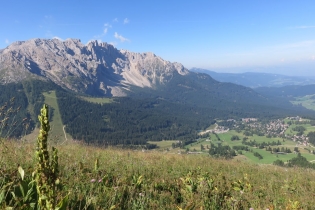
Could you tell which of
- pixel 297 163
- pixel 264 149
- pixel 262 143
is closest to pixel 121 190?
pixel 297 163

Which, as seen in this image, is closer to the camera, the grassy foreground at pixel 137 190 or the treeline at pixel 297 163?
the grassy foreground at pixel 137 190

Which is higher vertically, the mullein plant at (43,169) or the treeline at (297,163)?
the mullein plant at (43,169)

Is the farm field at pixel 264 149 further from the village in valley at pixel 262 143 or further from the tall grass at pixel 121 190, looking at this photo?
the tall grass at pixel 121 190

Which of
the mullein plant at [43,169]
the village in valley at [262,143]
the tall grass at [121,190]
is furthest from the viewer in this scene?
the village in valley at [262,143]

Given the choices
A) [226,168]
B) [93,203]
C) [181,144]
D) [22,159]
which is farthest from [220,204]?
[181,144]

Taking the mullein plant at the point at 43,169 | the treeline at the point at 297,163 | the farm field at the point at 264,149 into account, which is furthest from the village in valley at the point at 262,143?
the mullein plant at the point at 43,169

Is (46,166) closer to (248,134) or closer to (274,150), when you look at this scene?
(274,150)

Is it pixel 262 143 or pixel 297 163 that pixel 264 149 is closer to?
pixel 262 143

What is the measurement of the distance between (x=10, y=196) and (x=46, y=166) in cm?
188

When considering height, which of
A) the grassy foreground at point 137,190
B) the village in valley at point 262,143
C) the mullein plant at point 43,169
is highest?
the mullein plant at point 43,169

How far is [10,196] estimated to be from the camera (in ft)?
12.0

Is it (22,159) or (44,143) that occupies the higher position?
(44,143)

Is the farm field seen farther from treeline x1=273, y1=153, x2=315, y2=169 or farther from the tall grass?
the tall grass

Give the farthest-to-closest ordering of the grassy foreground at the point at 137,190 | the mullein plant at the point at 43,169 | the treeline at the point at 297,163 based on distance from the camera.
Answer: the treeline at the point at 297,163 → the grassy foreground at the point at 137,190 → the mullein plant at the point at 43,169
